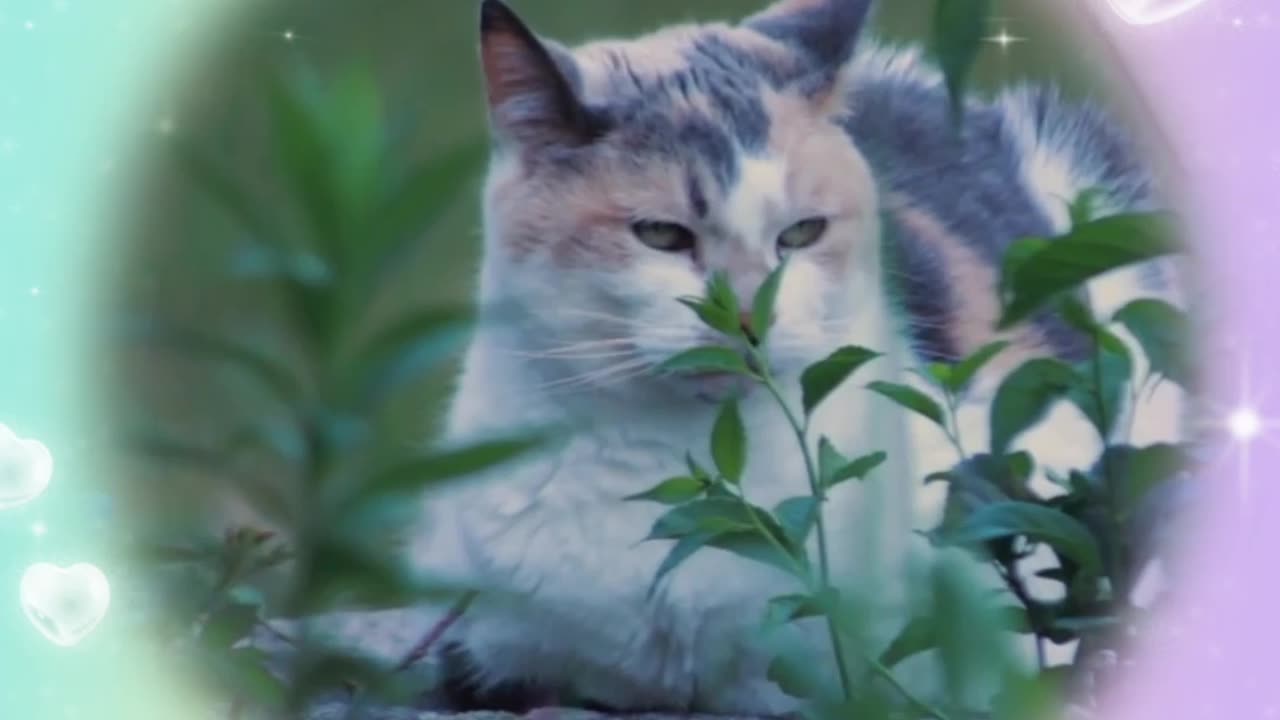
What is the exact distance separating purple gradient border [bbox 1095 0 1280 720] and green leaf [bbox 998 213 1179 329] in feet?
0.80

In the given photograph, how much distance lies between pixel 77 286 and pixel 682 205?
429 mm

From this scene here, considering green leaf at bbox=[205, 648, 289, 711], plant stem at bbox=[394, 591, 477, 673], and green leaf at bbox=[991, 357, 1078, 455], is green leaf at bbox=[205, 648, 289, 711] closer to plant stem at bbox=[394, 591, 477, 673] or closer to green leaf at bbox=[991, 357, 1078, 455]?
plant stem at bbox=[394, 591, 477, 673]

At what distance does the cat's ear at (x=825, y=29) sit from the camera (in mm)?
902

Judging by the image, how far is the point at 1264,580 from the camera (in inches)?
35.5

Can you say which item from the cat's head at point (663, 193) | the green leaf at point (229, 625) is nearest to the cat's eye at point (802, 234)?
the cat's head at point (663, 193)

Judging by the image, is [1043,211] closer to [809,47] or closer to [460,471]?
[809,47]

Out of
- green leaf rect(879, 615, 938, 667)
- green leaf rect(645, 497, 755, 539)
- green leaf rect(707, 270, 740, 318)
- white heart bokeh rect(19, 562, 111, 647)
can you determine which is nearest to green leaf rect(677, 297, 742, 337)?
green leaf rect(707, 270, 740, 318)

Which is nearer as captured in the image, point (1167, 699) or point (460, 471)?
point (460, 471)

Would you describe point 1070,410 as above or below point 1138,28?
below

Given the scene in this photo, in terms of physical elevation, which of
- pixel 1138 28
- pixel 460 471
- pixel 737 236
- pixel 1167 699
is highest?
pixel 1138 28

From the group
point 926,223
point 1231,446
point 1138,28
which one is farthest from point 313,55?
point 1231,446

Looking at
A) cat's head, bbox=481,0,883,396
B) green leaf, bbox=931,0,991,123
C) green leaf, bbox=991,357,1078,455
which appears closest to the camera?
green leaf, bbox=931,0,991,123

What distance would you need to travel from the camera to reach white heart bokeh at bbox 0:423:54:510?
2.89ft

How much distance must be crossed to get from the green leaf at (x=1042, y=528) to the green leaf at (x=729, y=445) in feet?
0.48
